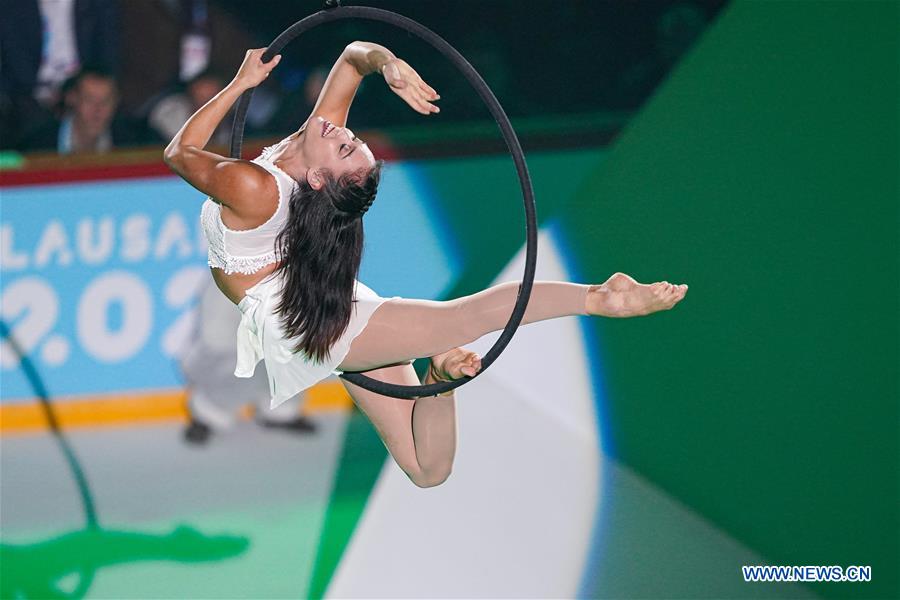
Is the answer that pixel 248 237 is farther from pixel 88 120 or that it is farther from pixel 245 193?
pixel 88 120

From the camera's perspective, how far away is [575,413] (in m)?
5.28

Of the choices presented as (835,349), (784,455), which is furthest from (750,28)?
(784,455)

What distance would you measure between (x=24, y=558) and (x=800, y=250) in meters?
3.63

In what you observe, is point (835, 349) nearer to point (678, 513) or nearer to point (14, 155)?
point (678, 513)

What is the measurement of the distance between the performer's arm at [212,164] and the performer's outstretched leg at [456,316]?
20.3 inches

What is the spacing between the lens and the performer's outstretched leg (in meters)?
3.06

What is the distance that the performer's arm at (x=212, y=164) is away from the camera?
9.31 feet

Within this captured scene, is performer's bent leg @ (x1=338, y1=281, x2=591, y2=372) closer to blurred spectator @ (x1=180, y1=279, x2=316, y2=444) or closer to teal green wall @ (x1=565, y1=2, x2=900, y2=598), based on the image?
teal green wall @ (x1=565, y1=2, x2=900, y2=598)

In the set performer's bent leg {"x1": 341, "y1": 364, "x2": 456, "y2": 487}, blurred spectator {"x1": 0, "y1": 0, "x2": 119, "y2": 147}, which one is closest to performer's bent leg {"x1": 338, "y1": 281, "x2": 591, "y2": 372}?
performer's bent leg {"x1": 341, "y1": 364, "x2": 456, "y2": 487}

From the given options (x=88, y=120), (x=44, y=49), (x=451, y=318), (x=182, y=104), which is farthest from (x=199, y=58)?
(x=451, y=318)

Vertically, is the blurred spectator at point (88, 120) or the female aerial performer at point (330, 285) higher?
the female aerial performer at point (330, 285)

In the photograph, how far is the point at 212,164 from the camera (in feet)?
9.33

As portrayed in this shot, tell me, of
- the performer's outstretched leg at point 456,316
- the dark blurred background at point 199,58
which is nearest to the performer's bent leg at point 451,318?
the performer's outstretched leg at point 456,316

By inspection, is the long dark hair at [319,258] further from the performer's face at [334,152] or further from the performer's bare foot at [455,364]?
the performer's bare foot at [455,364]
